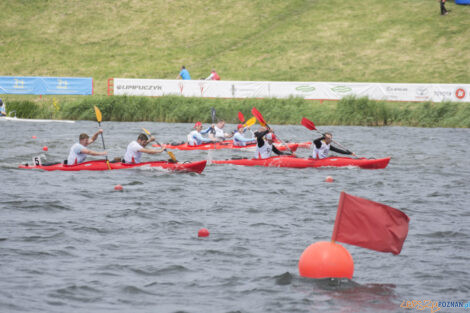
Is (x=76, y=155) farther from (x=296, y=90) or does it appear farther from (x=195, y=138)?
(x=296, y=90)

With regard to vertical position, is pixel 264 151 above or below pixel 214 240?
above

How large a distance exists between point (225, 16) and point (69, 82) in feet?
67.6

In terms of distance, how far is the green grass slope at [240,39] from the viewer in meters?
47.5

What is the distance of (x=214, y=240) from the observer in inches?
460

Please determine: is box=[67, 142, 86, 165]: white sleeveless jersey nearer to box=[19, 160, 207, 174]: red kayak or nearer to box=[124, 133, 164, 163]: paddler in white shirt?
box=[19, 160, 207, 174]: red kayak

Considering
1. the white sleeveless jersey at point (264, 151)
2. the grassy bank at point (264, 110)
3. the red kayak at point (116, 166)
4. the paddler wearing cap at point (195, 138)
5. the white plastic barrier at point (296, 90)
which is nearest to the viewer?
the red kayak at point (116, 166)

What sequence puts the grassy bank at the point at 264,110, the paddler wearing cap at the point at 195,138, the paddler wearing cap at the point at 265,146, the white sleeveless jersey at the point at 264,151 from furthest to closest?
the grassy bank at the point at 264,110 → the paddler wearing cap at the point at 195,138 → the white sleeveless jersey at the point at 264,151 → the paddler wearing cap at the point at 265,146

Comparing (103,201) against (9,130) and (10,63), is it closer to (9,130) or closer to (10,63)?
(9,130)

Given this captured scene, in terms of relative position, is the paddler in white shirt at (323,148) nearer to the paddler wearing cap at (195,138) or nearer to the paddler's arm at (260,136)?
the paddler's arm at (260,136)

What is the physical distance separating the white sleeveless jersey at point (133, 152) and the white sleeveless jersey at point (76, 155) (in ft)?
3.97

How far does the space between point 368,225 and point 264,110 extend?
26.8 m

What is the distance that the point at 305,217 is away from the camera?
13914mm

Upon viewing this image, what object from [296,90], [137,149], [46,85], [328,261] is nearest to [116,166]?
[137,149]

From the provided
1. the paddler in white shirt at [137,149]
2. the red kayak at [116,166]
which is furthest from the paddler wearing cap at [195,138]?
the paddler in white shirt at [137,149]
